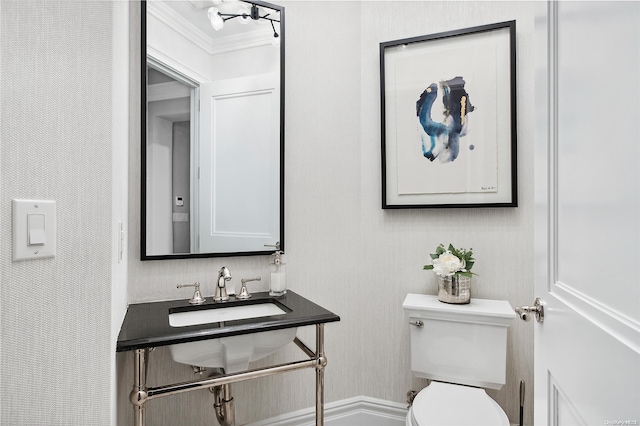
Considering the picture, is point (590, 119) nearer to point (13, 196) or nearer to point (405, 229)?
point (13, 196)

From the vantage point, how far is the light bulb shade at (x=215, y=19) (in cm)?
164

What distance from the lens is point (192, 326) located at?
1.24 m

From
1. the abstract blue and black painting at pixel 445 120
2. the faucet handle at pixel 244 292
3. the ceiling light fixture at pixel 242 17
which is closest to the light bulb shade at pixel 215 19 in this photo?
the ceiling light fixture at pixel 242 17

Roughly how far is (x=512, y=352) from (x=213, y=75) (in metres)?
1.84

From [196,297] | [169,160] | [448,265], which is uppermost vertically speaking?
[169,160]

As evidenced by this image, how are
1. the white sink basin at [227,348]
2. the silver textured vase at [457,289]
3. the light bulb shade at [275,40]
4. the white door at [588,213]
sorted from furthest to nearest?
the light bulb shade at [275,40]
the silver textured vase at [457,289]
the white sink basin at [227,348]
the white door at [588,213]

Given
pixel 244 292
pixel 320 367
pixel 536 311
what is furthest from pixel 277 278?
pixel 536 311

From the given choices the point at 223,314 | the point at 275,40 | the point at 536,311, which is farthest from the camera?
the point at 275,40

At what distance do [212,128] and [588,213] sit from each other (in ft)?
4.61

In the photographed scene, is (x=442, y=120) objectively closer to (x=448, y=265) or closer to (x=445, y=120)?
(x=445, y=120)

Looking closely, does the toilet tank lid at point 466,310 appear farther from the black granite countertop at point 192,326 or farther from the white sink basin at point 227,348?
the white sink basin at point 227,348

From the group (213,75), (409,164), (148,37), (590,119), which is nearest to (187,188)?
(213,75)

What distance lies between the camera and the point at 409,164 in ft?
6.16

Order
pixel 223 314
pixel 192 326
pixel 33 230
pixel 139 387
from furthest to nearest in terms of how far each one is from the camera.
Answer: pixel 223 314, pixel 192 326, pixel 139 387, pixel 33 230
